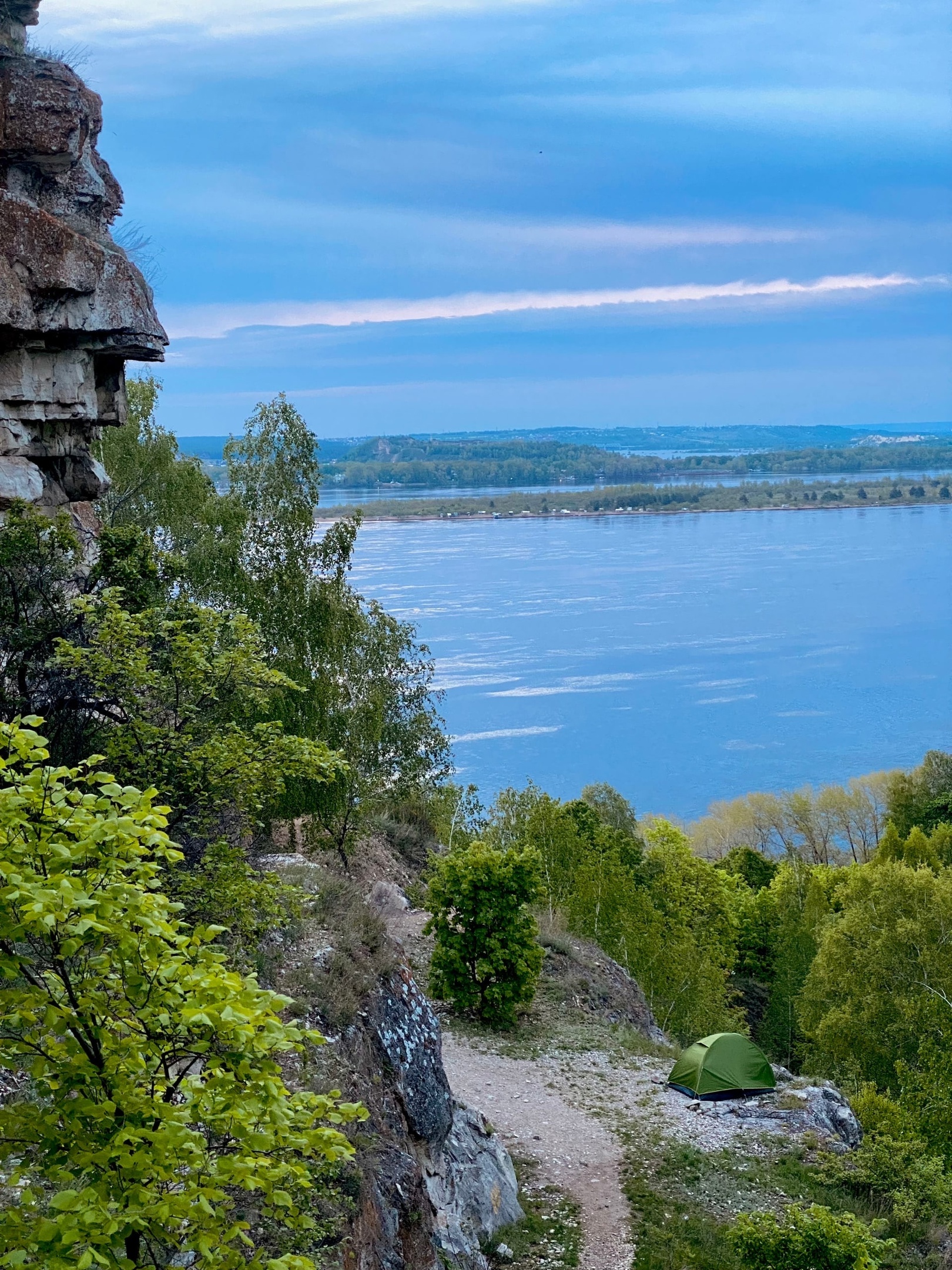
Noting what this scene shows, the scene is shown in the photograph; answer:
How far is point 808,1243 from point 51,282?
13409 millimetres

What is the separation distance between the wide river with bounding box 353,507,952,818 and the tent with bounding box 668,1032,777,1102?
4231cm

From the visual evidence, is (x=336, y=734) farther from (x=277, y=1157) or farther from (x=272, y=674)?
(x=277, y=1157)

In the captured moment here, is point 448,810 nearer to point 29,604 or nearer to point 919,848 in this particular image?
point 919,848

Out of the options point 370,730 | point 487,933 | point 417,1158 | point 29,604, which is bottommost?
point 487,933

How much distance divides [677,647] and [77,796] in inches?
4107

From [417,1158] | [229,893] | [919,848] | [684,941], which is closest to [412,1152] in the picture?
[417,1158]

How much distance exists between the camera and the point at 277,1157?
5.77 metres

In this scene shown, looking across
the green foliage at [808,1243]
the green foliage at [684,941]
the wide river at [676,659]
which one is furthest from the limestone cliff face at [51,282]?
the wide river at [676,659]

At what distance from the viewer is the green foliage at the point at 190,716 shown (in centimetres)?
909

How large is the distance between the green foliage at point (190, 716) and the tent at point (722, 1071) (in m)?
10.5

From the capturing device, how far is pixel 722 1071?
56.9 ft

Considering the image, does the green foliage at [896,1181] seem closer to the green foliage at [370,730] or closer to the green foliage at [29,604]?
the green foliage at [370,730]

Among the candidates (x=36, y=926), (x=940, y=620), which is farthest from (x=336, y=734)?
(x=940, y=620)

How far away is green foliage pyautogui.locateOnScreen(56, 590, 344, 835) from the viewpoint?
9.09 meters
